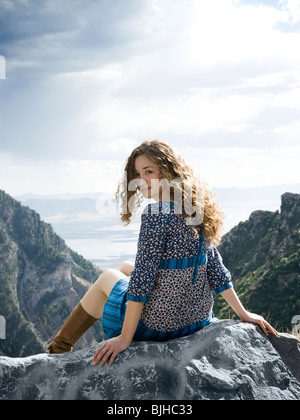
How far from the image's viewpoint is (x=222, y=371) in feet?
9.09

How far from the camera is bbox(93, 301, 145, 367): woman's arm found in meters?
2.79

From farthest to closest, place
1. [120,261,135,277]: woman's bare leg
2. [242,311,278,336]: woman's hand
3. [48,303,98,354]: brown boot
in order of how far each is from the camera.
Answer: [120,261,135,277]: woman's bare leg, [48,303,98,354]: brown boot, [242,311,278,336]: woman's hand

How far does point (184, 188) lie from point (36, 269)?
108 metres

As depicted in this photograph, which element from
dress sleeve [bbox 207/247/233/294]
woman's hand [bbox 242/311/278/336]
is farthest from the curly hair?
woman's hand [bbox 242/311/278/336]

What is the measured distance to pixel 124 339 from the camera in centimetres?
282

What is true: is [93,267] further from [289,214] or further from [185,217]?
[185,217]

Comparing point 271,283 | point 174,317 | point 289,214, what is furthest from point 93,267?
point 174,317

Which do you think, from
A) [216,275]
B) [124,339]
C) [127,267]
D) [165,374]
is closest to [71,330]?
[127,267]

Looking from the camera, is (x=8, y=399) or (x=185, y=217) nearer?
(x=8, y=399)

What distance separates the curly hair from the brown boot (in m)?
1.14

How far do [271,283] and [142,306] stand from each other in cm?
3578

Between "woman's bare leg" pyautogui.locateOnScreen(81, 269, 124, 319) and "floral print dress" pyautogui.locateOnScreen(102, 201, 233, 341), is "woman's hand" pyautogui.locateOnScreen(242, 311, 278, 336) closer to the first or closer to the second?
"floral print dress" pyautogui.locateOnScreen(102, 201, 233, 341)

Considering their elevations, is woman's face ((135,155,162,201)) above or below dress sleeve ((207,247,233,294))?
above

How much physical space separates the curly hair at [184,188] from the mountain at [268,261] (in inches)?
902
